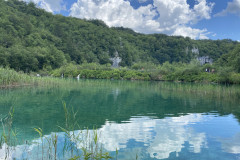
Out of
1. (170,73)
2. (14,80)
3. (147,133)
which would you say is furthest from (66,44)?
(147,133)

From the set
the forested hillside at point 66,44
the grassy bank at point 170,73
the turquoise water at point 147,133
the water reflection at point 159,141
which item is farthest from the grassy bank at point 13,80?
the grassy bank at point 170,73

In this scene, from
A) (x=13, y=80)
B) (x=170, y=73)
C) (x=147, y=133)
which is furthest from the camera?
(x=170, y=73)

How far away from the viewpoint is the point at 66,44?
89625 millimetres

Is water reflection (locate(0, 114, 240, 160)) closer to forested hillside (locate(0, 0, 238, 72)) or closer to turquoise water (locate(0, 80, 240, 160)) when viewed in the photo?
turquoise water (locate(0, 80, 240, 160))

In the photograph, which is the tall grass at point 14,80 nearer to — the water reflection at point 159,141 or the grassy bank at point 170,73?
the water reflection at point 159,141

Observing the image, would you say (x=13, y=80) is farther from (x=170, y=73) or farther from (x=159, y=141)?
(x=170, y=73)

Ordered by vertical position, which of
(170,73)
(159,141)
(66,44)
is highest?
(66,44)

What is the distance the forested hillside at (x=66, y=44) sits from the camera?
55600 millimetres

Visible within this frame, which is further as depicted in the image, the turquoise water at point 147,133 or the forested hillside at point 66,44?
the forested hillside at point 66,44

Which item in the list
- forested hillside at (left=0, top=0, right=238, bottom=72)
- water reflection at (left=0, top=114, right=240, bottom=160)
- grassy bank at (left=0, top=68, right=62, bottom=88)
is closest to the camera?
water reflection at (left=0, top=114, right=240, bottom=160)

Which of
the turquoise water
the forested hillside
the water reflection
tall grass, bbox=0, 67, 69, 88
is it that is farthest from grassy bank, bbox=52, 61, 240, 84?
the water reflection

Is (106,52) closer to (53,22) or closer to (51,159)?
(53,22)

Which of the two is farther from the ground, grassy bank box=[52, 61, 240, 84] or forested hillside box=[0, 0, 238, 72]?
forested hillside box=[0, 0, 238, 72]

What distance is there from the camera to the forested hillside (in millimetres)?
55600
